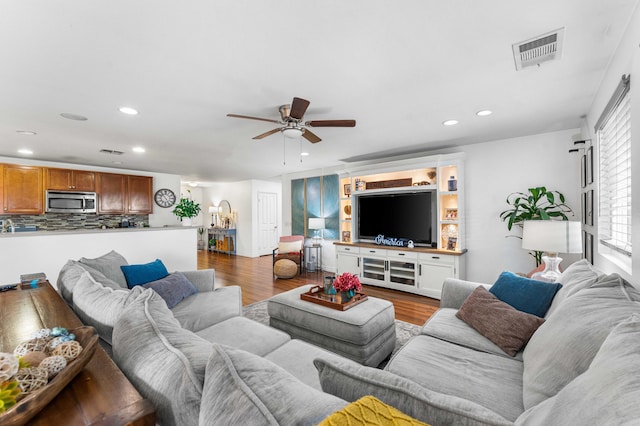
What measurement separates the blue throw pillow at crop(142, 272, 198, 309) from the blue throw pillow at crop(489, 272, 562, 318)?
2.60m

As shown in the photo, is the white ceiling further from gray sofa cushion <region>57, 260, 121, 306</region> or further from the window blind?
gray sofa cushion <region>57, 260, 121, 306</region>

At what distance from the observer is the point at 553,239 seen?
231 cm

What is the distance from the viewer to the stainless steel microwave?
517 cm

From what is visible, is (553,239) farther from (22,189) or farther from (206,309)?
(22,189)

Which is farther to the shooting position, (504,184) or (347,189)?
(347,189)

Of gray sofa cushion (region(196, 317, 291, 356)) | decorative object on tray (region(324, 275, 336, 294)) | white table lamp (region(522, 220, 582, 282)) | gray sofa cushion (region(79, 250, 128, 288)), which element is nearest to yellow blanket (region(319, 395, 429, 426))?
gray sofa cushion (region(196, 317, 291, 356))

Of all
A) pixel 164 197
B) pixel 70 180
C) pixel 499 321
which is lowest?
pixel 499 321

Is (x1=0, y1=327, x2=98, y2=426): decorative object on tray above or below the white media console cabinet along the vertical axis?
above

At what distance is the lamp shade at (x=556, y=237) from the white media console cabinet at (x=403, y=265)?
1.64 m

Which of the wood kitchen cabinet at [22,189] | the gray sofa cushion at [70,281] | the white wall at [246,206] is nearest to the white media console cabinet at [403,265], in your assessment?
the white wall at [246,206]

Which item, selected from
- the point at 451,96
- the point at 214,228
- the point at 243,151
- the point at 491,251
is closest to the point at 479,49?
the point at 451,96

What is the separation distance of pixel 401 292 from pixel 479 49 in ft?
11.8

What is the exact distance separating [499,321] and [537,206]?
280 cm

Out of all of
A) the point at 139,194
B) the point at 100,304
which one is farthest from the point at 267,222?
the point at 100,304
